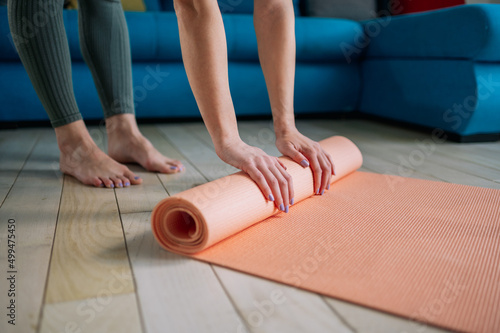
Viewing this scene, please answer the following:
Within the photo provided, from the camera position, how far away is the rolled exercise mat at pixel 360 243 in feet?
2.06

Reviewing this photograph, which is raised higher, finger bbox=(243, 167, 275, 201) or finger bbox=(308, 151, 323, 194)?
finger bbox=(243, 167, 275, 201)

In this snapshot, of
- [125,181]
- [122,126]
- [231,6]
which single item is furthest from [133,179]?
[231,6]

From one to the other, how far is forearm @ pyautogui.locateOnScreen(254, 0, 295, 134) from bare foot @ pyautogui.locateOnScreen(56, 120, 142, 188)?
0.45 metres

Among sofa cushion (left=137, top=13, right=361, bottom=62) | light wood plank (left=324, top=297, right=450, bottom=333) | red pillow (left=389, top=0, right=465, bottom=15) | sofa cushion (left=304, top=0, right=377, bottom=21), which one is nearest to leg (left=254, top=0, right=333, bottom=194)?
light wood plank (left=324, top=297, right=450, bottom=333)

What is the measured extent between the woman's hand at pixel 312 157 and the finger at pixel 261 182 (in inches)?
7.4

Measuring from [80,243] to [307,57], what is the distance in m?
1.95

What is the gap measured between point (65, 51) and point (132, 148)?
36cm

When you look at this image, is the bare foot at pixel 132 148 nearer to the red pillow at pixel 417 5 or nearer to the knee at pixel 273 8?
the knee at pixel 273 8

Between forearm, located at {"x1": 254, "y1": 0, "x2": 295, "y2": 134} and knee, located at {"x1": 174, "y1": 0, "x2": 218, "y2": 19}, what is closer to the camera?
knee, located at {"x1": 174, "y1": 0, "x2": 218, "y2": 19}

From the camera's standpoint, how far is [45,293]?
0.65 m

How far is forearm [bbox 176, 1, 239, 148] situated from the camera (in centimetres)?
97

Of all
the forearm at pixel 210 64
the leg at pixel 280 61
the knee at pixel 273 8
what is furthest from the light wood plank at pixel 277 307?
the knee at pixel 273 8

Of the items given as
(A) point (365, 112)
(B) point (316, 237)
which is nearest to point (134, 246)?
(B) point (316, 237)

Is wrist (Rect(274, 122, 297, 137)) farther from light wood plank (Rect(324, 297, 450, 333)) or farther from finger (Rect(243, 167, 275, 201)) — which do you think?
light wood plank (Rect(324, 297, 450, 333))
